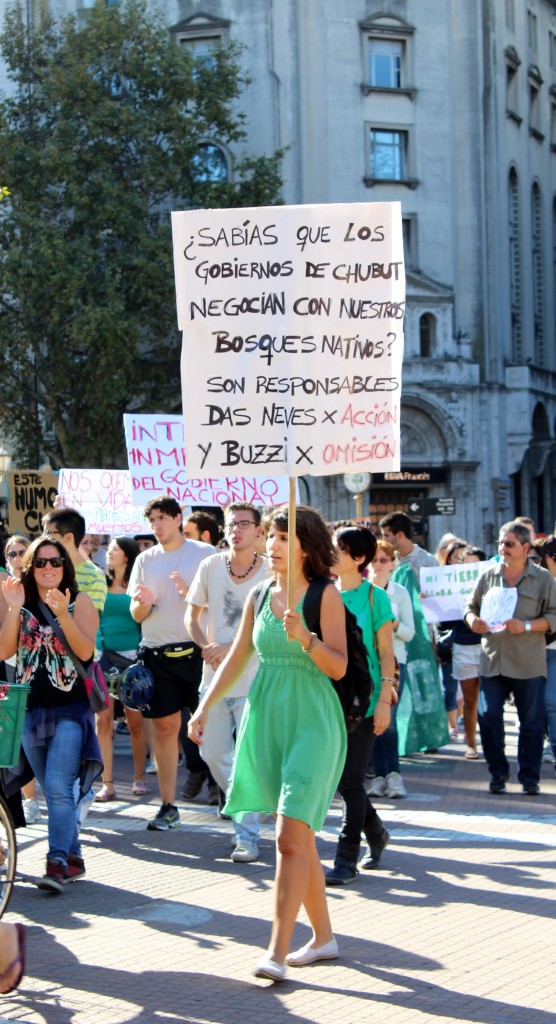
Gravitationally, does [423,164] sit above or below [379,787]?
above

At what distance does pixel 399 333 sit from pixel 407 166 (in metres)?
36.5

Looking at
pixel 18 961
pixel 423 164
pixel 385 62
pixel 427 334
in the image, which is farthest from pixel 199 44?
pixel 18 961

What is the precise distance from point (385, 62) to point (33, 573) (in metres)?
36.8

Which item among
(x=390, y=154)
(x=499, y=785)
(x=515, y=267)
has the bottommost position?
(x=499, y=785)

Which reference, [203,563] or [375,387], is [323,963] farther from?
[203,563]

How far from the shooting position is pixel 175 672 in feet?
32.8

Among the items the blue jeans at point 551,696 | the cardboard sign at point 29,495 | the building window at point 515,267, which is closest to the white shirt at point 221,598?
the blue jeans at point 551,696

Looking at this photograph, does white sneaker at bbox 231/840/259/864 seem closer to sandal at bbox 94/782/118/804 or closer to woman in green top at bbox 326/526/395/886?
woman in green top at bbox 326/526/395/886

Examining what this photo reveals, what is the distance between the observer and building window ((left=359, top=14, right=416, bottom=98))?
137 ft

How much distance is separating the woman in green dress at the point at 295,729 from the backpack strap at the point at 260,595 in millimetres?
54

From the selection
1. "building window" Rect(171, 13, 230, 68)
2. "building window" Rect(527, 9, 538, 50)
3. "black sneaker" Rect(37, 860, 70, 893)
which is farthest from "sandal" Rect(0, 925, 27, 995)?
"building window" Rect(527, 9, 538, 50)

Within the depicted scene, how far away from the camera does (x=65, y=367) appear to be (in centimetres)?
3597

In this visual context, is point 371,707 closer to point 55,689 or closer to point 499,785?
point 55,689

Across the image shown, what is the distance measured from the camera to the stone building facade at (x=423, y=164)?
41.2 metres
